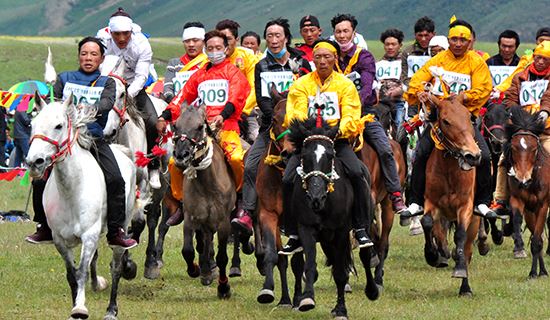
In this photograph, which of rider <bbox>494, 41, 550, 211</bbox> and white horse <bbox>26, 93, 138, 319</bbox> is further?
rider <bbox>494, 41, 550, 211</bbox>

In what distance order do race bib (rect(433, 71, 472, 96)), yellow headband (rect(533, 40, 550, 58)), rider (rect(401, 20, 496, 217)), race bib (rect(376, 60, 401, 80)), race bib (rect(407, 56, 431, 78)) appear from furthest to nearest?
race bib (rect(376, 60, 401, 80)) < race bib (rect(407, 56, 431, 78)) < yellow headband (rect(533, 40, 550, 58)) < race bib (rect(433, 71, 472, 96)) < rider (rect(401, 20, 496, 217))

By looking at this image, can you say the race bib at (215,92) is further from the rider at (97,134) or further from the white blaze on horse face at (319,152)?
the white blaze on horse face at (319,152)

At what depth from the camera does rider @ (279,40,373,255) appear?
42.4 feet

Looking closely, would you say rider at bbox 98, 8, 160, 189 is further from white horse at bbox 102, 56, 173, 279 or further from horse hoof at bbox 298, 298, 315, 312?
horse hoof at bbox 298, 298, 315, 312

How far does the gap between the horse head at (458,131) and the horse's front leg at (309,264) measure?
256 cm

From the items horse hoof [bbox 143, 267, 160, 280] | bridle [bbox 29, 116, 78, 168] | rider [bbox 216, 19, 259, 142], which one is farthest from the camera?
rider [bbox 216, 19, 259, 142]

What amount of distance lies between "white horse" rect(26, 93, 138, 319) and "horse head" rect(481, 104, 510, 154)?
23.2 ft

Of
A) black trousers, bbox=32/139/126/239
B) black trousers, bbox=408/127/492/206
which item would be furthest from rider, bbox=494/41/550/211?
black trousers, bbox=32/139/126/239

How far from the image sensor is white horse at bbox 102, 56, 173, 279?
1552 centimetres

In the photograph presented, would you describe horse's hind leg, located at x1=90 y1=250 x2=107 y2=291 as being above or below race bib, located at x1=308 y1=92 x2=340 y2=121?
below

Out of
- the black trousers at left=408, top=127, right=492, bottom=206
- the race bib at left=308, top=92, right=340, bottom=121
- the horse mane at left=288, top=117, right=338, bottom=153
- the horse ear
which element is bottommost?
the black trousers at left=408, top=127, right=492, bottom=206

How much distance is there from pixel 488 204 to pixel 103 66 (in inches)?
187

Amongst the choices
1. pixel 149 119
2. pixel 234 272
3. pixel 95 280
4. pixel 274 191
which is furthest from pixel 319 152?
pixel 149 119

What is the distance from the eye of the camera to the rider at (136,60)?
16.6m
